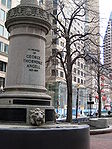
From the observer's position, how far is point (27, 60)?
8.62 meters

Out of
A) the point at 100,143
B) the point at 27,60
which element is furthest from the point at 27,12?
the point at 100,143

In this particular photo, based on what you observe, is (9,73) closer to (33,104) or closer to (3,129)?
(33,104)

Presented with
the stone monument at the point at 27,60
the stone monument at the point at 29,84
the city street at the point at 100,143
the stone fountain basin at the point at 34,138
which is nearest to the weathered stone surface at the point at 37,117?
the stone monument at the point at 29,84

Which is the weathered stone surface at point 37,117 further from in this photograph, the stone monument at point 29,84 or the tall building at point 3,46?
the tall building at point 3,46

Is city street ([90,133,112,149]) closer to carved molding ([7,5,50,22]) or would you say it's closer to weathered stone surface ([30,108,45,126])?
weathered stone surface ([30,108,45,126])

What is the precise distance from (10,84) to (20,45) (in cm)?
129

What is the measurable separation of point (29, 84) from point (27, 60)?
2.51 feet

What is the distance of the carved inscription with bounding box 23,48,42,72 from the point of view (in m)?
8.60

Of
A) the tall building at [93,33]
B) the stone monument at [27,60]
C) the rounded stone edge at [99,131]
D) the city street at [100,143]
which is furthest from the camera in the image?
the tall building at [93,33]

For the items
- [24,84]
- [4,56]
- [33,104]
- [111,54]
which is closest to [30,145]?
[33,104]

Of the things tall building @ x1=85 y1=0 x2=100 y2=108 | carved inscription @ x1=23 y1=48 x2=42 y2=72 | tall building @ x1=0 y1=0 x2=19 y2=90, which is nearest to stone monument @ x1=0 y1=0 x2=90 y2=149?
carved inscription @ x1=23 y1=48 x2=42 y2=72

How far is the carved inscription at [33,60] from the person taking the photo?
860cm

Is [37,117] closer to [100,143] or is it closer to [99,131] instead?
[100,143]

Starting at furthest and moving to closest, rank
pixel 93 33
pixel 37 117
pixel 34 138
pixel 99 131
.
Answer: pixel 93 33
pixel 99 131
pixel 37 117
pixel 34 138
